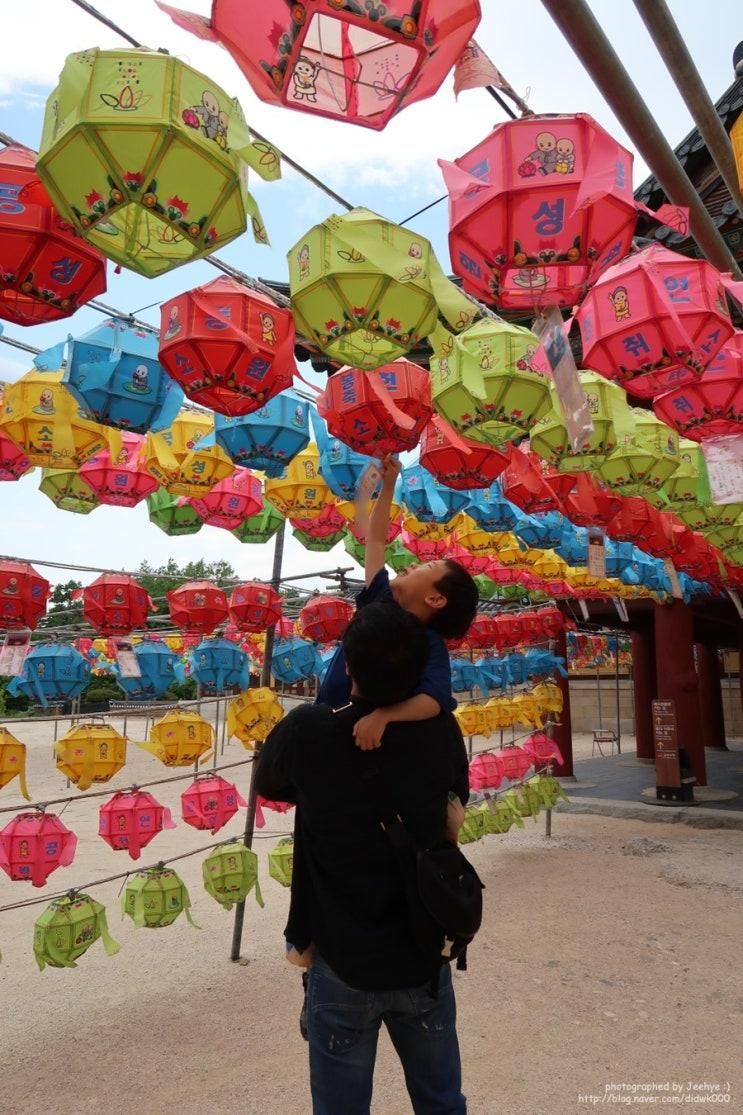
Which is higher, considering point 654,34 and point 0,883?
point 654,34

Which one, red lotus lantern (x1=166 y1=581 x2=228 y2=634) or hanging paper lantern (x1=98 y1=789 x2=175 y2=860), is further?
red lotus lantern (x1=166 y1=581 x2=228 y2=634)

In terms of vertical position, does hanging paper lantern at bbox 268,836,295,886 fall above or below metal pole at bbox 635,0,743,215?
below

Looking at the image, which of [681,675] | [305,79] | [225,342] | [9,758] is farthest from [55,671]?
[681,675]

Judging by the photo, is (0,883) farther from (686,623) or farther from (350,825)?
(686,623)

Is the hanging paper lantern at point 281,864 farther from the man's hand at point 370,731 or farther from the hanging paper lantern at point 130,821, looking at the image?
the man's hand at point 370,731

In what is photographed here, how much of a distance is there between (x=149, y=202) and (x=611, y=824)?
10.4 metres

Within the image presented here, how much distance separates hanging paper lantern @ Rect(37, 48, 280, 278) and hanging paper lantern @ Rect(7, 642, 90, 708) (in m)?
4.33

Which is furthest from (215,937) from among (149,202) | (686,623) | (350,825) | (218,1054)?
(686,623)

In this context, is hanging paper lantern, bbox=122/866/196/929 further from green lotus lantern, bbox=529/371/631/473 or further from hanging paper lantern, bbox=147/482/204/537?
green lotus lantern, bbox=529/371/631/473

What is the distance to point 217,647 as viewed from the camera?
18.5ft

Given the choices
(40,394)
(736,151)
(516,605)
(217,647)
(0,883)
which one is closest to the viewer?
(736,151)

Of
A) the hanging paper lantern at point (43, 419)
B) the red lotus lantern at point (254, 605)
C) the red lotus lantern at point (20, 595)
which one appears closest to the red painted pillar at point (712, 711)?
the red lotus lantern at point (254, 605)

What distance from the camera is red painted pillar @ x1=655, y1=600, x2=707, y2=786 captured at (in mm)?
11219

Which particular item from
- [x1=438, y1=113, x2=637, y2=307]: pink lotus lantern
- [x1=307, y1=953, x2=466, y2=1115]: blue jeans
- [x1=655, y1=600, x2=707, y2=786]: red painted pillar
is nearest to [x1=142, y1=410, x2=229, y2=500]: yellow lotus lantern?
[x1=438, y1=113, x2=637, y2=307]: pink lotus lantern
